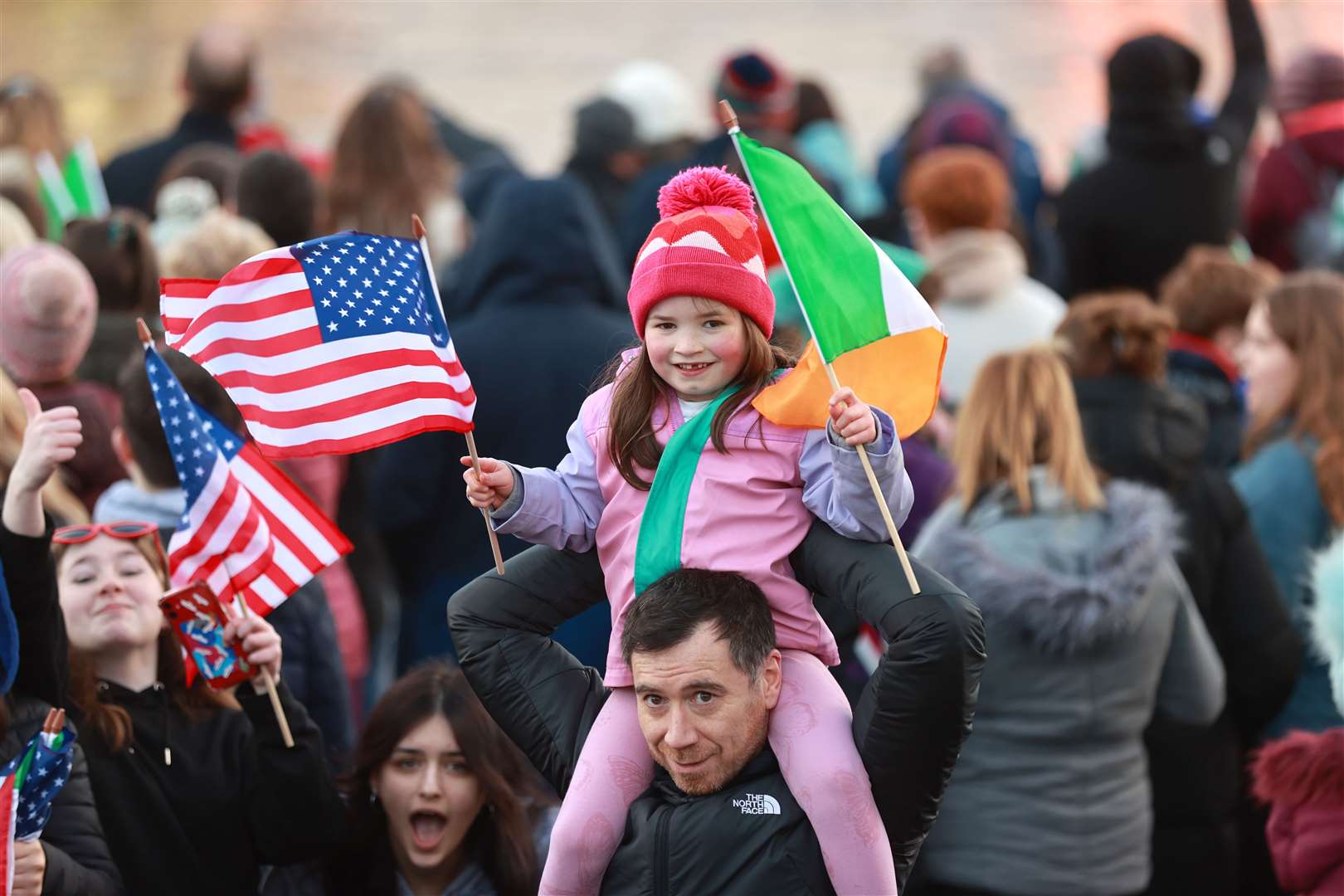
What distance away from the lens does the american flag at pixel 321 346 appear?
4.50 m

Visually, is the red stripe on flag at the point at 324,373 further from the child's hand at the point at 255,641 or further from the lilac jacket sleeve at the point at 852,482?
the lilac jacket sleeve at the point at 852,482

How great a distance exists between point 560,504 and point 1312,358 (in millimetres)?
3627

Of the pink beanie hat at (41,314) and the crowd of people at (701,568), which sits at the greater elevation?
the pink beanie hat at (41,314)

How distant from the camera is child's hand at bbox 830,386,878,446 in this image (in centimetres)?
386

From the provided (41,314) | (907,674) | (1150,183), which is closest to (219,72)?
(41,314)

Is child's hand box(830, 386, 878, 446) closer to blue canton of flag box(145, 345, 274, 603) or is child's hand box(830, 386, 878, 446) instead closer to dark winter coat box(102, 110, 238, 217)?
blue canton of flag box(145, 345, 274, 603)

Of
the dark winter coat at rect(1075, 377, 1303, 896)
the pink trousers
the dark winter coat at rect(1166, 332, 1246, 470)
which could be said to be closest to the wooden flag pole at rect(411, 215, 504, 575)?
the pink trousers

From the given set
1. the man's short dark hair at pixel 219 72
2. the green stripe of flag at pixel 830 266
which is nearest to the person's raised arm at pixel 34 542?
the green stripe of flag at pixel 830 266

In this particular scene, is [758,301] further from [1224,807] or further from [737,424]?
[1224,807]

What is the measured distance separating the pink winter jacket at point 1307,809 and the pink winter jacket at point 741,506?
156 cm

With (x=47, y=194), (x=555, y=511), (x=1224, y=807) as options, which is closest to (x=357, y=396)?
(x=555, y=511)

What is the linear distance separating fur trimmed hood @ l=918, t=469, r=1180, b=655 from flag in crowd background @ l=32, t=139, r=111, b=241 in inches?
181

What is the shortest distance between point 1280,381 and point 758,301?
3341 millimetres

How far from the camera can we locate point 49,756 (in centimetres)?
432
